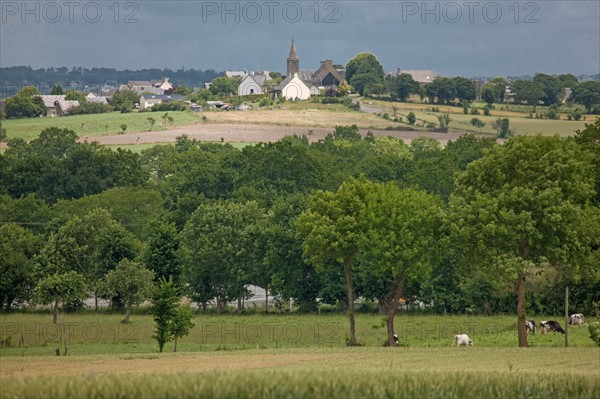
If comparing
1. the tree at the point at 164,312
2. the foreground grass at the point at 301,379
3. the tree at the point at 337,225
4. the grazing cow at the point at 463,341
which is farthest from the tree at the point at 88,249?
the foreground grass at the point at 301,379

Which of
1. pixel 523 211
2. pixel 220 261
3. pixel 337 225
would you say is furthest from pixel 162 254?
pixel 523 211

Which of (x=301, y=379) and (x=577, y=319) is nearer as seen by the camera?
(x=301, y=379)

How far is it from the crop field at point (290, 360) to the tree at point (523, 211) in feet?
15.0

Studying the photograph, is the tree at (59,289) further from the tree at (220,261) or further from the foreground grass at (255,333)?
the tree at (220,261)

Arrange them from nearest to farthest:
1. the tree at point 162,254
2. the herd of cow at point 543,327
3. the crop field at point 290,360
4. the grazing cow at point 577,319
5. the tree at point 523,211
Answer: the crop field at point 290,360
the tree at point 523,211
the herd of cow at point 543,327
the grazing cow at point 577,319
the tree at point 162,254

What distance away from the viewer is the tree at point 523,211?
6675 centimetres

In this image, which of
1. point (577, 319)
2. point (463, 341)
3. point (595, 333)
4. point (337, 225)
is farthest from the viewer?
point (577, 319)

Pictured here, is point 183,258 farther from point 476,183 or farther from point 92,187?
point 92,187

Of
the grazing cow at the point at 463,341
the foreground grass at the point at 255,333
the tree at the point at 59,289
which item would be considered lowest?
Answer: the foreground grass at the point at 255,333

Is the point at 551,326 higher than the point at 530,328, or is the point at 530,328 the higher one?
the point at 551,326

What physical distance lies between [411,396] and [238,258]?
6056cm

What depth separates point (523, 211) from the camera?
6650 cm

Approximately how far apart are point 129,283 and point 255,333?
1215 centimetres

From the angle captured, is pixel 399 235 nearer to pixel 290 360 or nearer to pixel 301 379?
pixel 290 360
